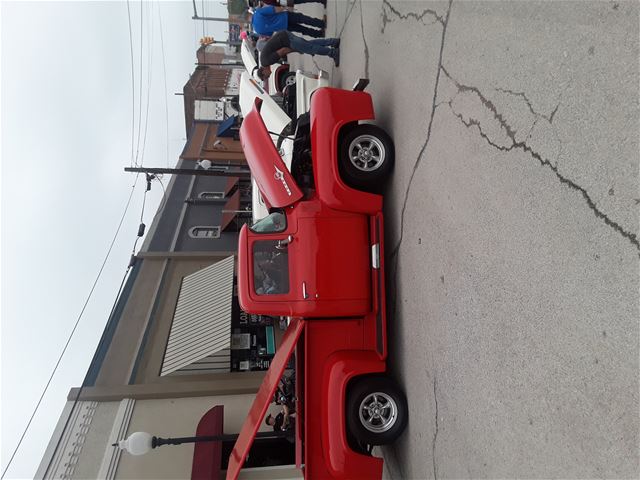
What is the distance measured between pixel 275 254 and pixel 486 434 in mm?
2595

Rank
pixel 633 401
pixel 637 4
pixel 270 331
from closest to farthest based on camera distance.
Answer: pixel 633 401 < pixel 637 4 < pixel 270 331

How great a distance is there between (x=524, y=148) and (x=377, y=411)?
9.20ft

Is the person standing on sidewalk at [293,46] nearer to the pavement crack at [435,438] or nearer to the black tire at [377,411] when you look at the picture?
the black tire at [377,411]

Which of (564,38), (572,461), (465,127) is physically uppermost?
(564,38)

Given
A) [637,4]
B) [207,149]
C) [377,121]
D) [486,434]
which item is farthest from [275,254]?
[207,149]

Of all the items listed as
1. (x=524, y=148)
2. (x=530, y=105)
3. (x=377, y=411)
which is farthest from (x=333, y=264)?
(x=530, y=105)

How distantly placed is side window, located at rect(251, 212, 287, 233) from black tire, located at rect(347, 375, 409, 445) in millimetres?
1793

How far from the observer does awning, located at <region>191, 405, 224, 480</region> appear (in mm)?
6242

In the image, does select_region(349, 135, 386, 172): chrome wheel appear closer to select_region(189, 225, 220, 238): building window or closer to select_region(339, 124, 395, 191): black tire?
select_region(339, 124, 395, 191): black tire

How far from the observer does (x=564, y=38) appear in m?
2.42

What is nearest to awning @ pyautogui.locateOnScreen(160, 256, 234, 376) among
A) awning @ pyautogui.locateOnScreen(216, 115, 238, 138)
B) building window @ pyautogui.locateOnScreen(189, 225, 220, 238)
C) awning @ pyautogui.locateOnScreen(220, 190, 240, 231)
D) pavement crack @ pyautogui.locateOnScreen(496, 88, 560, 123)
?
awning @ pyautogui.locateOnScreen(220, 190, 240, 231)

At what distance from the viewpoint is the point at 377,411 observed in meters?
4.20

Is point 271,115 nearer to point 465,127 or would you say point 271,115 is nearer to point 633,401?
point 465,127

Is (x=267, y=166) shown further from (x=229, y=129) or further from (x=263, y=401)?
(x=229, y=129)
